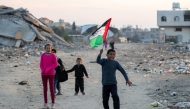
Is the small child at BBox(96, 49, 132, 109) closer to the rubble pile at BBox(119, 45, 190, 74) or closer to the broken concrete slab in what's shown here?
the rubble pile at BBox(119, 45, 190, 74)

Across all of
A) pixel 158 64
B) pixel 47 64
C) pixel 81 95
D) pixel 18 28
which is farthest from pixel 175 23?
pixel 47 64

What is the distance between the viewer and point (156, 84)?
37.5 ft

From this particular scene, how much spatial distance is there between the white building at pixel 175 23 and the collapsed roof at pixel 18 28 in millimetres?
40252

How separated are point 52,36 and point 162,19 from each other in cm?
3938

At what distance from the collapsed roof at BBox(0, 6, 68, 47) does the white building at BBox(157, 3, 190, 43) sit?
132 feet

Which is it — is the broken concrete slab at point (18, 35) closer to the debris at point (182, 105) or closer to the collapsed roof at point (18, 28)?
the collapsed roof at point (18, 28)

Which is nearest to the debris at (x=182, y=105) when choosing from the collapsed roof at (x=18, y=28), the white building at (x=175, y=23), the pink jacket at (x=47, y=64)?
the pink jacket at (x=47, y=64)

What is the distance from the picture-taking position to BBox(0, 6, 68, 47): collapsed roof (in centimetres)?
2781

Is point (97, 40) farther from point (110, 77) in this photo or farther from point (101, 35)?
point (110, 77)

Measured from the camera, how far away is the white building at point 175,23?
68.1 m

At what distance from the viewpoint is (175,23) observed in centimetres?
6800

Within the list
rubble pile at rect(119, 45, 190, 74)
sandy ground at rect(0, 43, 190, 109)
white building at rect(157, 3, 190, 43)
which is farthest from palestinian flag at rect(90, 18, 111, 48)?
white building at rect(157, 3, 190, 43)

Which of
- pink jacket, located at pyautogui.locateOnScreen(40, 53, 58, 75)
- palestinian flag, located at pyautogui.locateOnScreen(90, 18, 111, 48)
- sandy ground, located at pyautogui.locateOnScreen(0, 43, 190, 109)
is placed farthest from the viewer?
sandy ground, located at pyautogui.locateOnScreen(0, 43, 190, 109)

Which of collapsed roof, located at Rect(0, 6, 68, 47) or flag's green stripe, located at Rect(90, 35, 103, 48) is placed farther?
collapsed roof, located at Rect(0, 6, 68, 47)
